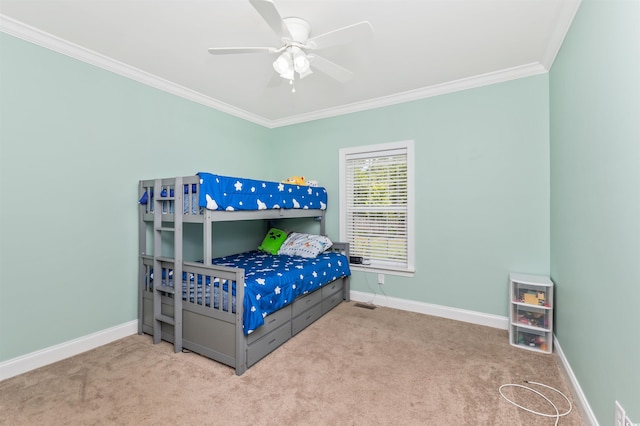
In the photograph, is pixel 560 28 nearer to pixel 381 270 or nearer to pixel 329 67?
pixel 329 67

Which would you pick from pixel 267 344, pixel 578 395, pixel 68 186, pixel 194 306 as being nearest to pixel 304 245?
pixel 267 344

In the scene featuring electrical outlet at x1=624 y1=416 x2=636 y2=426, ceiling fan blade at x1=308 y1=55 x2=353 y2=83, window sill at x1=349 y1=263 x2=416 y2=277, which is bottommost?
electrical outlet at x1=624 y1=416 x2=636 y2=426

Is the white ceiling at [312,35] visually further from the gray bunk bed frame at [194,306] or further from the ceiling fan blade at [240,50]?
the gray bunk bed frame at [194,306]

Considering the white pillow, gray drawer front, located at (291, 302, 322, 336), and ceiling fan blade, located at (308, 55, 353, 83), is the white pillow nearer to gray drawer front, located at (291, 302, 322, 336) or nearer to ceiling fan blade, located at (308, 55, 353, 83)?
gray drawer front, located at (291, 302, 322, 336)

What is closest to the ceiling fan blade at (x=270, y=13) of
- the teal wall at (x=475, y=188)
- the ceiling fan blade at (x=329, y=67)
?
the ceiling fan blade at (x=329, y=67)

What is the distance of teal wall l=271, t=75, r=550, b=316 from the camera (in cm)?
263

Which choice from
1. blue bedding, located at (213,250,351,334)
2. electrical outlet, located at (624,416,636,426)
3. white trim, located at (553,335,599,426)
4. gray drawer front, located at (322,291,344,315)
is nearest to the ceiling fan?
blue bedding, located at (213,250,351,334)

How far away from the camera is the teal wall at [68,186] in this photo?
6.52ft

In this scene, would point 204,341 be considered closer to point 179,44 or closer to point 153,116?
point 153,116

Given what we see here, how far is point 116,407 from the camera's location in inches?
65.9

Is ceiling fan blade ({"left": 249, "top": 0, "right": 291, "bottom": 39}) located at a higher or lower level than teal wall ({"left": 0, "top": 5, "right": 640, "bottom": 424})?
higher

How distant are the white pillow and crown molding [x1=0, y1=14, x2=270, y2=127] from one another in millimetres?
1879

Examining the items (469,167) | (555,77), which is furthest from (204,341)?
(555,77)

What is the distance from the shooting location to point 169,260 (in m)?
2.41
